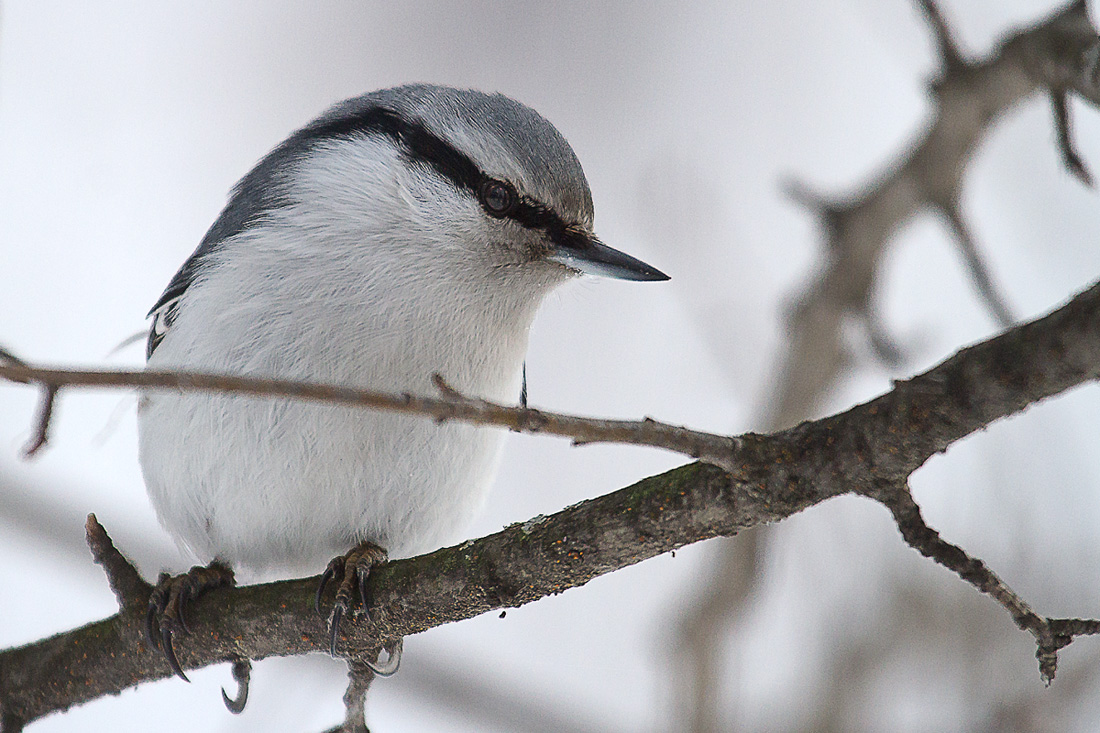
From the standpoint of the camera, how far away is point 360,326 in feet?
4.45

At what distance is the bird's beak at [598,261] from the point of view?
1431 mm

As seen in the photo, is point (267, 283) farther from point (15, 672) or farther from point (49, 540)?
point (49, 540)

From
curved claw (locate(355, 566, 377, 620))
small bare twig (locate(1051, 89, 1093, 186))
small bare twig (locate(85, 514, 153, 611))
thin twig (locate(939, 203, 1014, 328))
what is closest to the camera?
small bare twig (locate(1051, 89, 1093, 186))

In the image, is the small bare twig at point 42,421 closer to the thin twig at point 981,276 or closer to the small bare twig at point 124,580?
the small bare twig at point 124,580

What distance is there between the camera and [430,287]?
1408 mm

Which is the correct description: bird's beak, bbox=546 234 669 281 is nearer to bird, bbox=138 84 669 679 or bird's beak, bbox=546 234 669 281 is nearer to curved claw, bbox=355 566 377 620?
bird, bbox=138 84 669 679

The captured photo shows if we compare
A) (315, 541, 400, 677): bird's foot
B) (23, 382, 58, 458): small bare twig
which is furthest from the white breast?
(23, 382, 58, 458): small bare twig

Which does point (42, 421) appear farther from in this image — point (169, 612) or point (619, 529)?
point (169, 612)

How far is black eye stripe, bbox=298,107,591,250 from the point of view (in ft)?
4.87

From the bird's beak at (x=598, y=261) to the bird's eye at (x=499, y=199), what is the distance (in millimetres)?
94

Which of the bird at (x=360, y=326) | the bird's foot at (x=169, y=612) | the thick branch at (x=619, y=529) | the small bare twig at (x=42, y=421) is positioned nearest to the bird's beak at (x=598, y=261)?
the bird at (x=360, y=326)

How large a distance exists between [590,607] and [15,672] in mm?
2274

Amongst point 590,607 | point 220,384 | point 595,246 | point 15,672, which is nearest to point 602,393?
point 590,607

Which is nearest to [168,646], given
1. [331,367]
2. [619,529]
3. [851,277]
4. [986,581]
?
[331,367]
